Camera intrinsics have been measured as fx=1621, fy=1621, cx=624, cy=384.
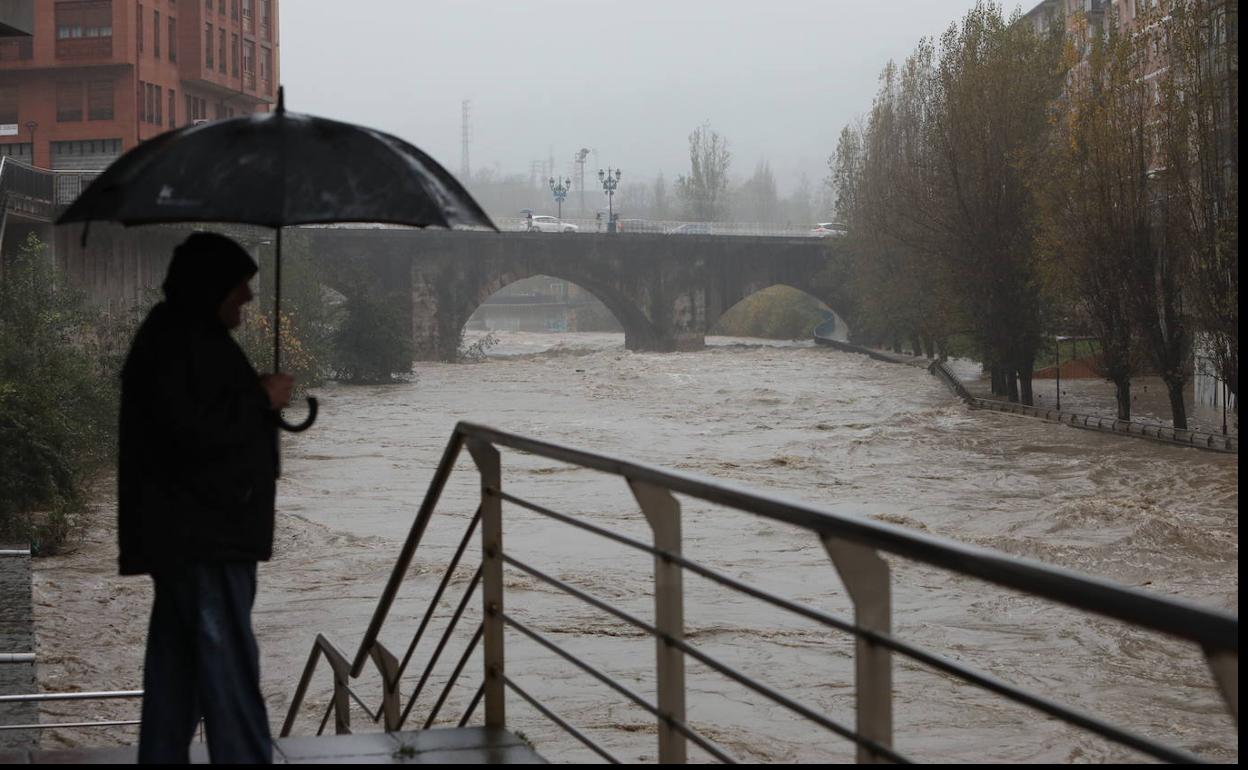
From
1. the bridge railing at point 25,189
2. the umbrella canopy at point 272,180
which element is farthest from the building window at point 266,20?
the umbrella canopy at point 272,180

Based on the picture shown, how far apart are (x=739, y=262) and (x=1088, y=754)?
204ft

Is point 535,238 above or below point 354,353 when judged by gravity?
above

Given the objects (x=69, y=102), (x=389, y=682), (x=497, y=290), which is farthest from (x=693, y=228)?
(x=389, y=682)

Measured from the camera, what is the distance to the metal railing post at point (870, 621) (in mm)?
2578

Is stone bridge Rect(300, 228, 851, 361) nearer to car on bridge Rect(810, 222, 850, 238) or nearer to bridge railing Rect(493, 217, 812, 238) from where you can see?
car on bridge Rect(810, 222, 850, 238)

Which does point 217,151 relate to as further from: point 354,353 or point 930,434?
point 354,353

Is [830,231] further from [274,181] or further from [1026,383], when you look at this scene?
[274,181]

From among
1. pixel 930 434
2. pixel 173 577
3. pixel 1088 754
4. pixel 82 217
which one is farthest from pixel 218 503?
pixel 930 434

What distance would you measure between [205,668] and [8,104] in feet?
164

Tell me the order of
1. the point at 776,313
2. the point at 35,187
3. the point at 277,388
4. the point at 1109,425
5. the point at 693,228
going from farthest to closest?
1. the point at 776,313
2. the point at 693,228
3. the point at 1109,425
4. the point at 35,187
5. the point at 277,388

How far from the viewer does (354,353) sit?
51.3 meters

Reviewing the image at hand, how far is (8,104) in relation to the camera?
4956 cm

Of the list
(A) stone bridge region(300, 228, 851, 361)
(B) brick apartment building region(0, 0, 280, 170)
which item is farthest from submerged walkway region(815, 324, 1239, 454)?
(B) brick apartment building region(0, 0, 280, 170)

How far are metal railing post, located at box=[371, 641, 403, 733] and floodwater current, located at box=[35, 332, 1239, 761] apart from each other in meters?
5.69
